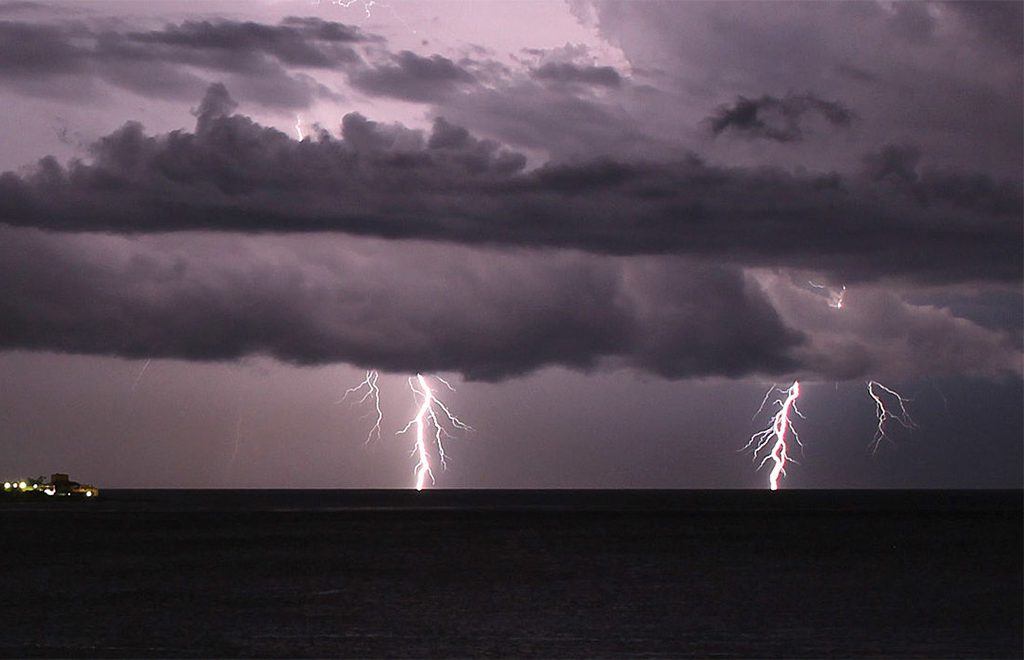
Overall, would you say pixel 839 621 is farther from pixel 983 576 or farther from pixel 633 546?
pixel 633 546

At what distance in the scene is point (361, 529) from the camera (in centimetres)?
12419

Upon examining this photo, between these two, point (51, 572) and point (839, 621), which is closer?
point (839, 621)

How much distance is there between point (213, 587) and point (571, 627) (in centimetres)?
2191

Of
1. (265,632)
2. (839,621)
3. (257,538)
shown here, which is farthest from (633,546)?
(265,632)

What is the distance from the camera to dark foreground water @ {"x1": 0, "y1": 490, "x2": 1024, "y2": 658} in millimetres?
38500

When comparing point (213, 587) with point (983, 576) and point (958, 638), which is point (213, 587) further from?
point (983, 576)

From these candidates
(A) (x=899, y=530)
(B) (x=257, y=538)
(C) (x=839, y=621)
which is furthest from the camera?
(A) (x=899, y=530)

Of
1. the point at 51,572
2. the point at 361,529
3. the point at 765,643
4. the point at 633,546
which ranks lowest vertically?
the point at 765,643

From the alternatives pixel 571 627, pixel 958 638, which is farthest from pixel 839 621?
pixel 571 627

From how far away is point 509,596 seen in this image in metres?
54.0

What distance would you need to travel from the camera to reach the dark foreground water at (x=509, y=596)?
38.5 metres

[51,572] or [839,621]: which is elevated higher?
[51,572]

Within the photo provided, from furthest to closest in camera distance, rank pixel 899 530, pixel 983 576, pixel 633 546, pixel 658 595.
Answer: pixel 899 530 < pixel 633 546 < pixel 983 576 < pixel 658 595

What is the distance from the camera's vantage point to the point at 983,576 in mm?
66375
